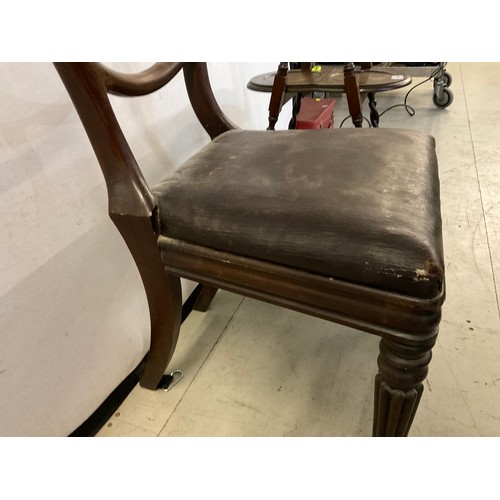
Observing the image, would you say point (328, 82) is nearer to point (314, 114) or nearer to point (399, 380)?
point (314, 114)

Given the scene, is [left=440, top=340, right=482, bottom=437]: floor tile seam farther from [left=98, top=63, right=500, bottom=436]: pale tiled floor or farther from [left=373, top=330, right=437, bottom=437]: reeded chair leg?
[left=373, top=330, right=437, bottom=437]: reeded chair leg

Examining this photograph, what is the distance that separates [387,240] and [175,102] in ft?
1.90

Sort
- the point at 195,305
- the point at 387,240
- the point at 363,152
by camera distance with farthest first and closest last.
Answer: the point at 195,305, the point at 363,152, the point at 387,240

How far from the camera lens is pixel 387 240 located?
40 centimetres

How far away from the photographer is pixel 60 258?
582 millimetres

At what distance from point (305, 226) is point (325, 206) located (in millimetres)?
38

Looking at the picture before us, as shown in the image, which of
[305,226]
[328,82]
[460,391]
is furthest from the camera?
[328,82]

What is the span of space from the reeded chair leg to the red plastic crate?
3.91 feet

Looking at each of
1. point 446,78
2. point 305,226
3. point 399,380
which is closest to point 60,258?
point 305,226

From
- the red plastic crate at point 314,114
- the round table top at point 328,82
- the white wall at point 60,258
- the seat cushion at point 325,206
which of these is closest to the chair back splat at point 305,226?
the seat cushion at point 325,206

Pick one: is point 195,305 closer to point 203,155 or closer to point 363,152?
point 203,155

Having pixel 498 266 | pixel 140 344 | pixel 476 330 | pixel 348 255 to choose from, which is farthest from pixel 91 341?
pixel 498 266

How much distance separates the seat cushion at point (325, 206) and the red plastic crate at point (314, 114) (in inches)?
35.2

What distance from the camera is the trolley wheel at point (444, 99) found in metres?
2.11
